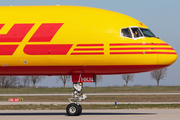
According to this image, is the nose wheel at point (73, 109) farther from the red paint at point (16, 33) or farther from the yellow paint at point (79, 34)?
the red paint at point (16, 33)

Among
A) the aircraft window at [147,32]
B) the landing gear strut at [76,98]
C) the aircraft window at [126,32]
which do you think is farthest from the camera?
the landing gear strut at [76,98]

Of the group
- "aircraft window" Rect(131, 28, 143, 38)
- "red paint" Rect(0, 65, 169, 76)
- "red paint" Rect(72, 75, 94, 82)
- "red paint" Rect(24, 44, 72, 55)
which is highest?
"aircraft window" Rect(131, 28, 143, 38)

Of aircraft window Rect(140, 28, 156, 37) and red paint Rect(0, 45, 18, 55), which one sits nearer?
red paint Rect(0, 45, 18, 55)

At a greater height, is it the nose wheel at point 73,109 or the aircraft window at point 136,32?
the aircraft window at point 136,32

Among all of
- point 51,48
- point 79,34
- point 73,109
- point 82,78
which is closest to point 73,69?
point 82,78

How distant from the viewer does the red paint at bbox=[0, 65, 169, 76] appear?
2277cm

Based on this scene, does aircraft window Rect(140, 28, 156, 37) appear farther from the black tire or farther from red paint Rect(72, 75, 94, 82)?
the black tire

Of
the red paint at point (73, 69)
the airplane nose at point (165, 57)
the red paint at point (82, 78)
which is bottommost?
the red paint at point (82, 78)

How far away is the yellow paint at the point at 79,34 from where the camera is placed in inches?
885

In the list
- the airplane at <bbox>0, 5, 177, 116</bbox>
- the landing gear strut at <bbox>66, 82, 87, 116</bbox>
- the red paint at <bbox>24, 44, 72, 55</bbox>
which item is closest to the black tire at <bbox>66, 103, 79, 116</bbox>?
the landing gear strut at <bbox>66, 82, 87, 116</bbox>

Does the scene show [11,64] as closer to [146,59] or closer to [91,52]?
[91,52]

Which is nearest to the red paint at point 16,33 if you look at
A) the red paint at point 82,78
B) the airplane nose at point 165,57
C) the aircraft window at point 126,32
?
the red paint at point 82,78

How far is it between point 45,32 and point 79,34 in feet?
7.50

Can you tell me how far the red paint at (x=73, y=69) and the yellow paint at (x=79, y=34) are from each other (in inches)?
11.2
